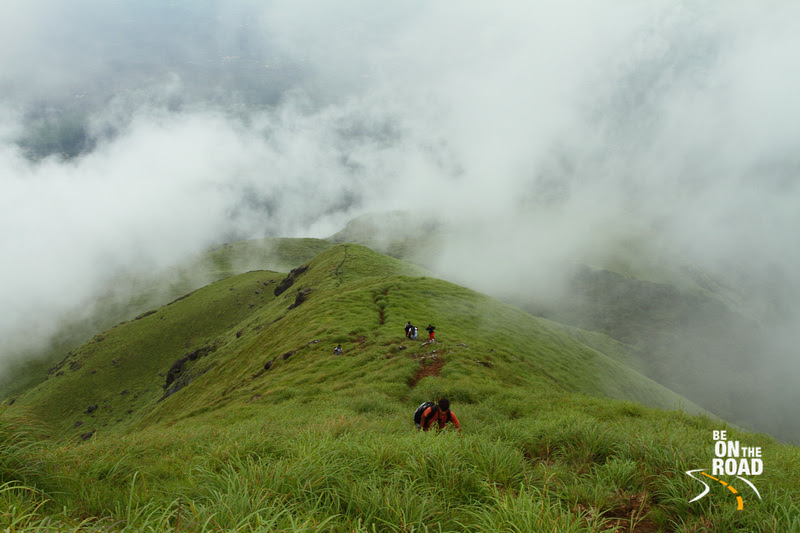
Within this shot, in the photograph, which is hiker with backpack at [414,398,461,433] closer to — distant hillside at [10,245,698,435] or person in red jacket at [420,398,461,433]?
person in red jacket at [420,398,461,433]

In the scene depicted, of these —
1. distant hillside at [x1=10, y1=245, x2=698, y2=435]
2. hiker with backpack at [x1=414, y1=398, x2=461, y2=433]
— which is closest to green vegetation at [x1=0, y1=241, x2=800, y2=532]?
hiker with backpack at [x1=414, y1=398, x2=461, y2=433]

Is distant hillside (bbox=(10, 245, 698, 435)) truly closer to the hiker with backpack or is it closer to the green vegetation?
the green vegetation

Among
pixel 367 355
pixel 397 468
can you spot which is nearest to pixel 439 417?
pixel 397 468

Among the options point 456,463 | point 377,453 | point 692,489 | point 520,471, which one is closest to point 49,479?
point 377,453

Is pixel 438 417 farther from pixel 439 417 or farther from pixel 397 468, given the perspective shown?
pixel 397 468

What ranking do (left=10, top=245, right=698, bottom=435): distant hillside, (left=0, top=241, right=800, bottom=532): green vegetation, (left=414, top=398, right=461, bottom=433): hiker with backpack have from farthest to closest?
(left=10, top=245, right=698, bottom=435): distant hillside → (left=414, top=398, right=461, bottom=433): hiker with backpack → (left=0, top=241, right=800, bottom=532): green vegetation

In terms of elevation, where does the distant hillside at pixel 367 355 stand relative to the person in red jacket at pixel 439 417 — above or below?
above

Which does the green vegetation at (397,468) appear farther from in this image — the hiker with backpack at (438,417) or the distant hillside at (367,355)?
the distant hillside at (367,355)

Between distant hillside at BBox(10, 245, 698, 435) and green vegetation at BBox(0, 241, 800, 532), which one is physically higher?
distant hillside at BBox(10, 245, 698, 435)

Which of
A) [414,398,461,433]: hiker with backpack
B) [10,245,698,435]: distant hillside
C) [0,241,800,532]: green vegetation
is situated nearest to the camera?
[0,241,800,532]: green vegetation

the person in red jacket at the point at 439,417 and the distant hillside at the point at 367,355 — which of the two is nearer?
the person in red jacket at the point at 439,417

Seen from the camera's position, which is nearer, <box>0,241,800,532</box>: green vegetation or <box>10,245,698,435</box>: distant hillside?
<box>0,241,800,532</box>: green vegetation

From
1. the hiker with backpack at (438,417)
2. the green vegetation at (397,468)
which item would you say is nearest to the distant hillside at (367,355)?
the green vegetation at (397,468)

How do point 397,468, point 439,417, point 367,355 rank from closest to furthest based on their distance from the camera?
point 397,468 → point 439,417 → point 367,355
